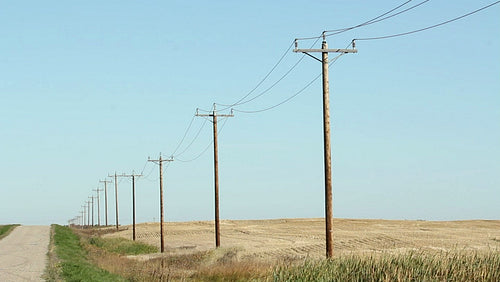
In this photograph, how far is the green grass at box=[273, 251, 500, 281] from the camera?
20172 mm

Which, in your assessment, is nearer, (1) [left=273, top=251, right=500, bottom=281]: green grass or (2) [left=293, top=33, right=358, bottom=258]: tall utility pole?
(1) [left=273, top=251, right=500, bottom=281]: green grass

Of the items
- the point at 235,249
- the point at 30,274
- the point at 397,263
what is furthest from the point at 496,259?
the point at 235,249

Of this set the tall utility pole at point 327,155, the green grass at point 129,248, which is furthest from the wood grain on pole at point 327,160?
the green grass at point 129,248

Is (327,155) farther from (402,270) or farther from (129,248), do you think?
(129,248)

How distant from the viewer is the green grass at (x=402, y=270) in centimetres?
2017

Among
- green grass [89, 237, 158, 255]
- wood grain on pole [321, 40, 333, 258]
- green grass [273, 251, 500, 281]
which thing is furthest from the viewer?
green grass [89, 237, 158, 255]

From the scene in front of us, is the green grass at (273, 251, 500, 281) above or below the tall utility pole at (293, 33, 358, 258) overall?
below

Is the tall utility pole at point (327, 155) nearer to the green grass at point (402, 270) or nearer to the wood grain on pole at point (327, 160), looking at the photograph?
the wood grain on pole at point (327, 160)

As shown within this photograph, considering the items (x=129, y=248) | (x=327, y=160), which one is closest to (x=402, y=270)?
(x=327, y=160)

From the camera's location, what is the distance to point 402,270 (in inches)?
814

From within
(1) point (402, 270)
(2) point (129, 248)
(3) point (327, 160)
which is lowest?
(2) point (129, 248)

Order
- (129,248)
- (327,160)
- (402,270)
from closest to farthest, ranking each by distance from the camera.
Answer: (402,270)
(327,160)
(129,248)

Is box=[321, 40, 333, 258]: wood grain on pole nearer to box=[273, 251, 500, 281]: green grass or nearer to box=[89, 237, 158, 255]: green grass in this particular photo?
box=[273, 251, 500, 281]: green grass

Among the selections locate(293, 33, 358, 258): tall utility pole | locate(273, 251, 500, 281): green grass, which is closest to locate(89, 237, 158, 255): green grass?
locate(293, 33, 358, 258): tall utility pole
